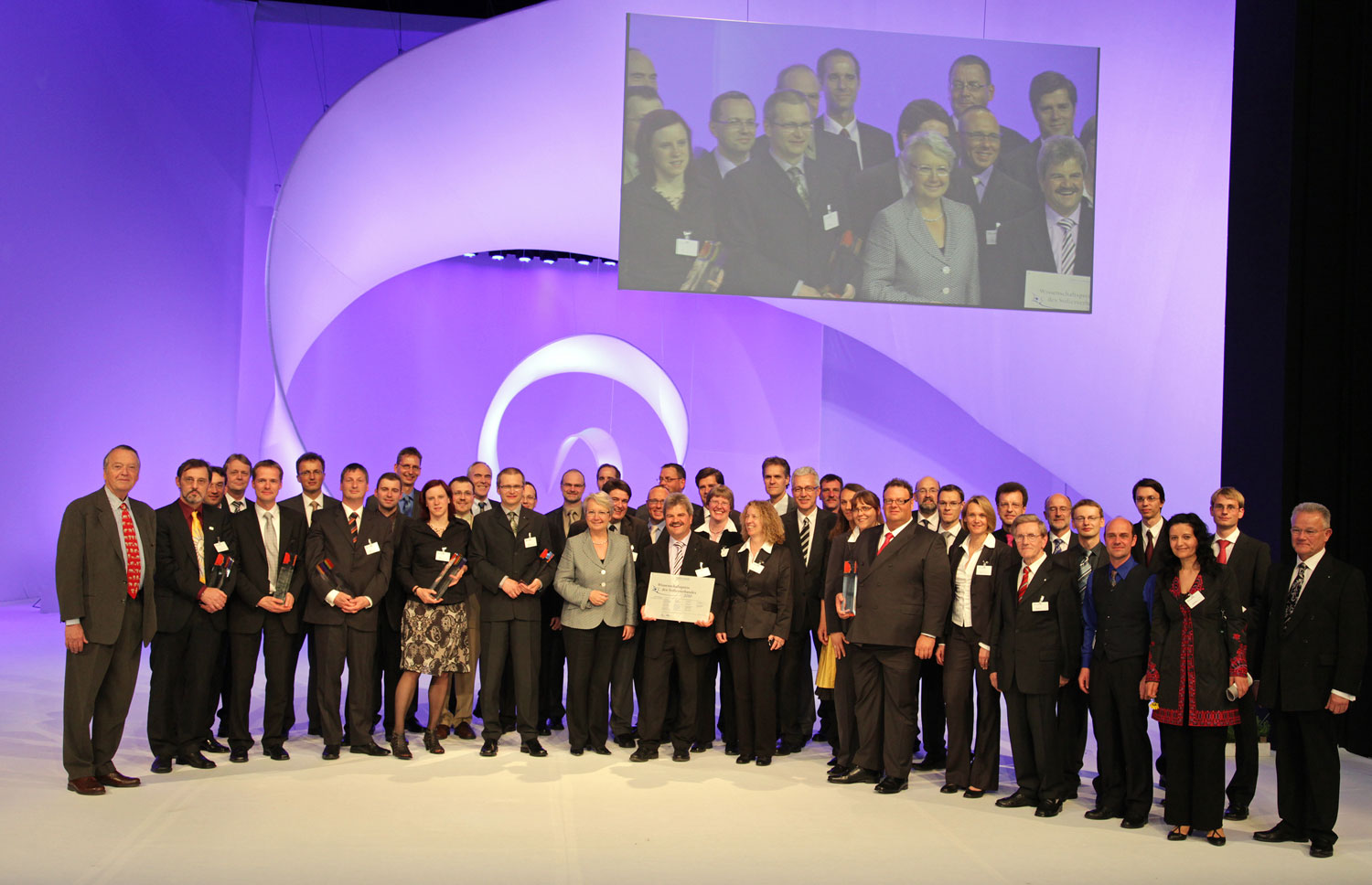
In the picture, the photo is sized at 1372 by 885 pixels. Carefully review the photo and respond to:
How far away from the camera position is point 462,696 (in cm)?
517

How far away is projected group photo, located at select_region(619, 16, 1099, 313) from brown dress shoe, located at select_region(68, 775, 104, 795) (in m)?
4.14

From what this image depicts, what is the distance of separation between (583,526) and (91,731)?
2145mm

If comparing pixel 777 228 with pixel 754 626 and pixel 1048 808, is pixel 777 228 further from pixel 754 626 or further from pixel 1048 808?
pixel 1048 808

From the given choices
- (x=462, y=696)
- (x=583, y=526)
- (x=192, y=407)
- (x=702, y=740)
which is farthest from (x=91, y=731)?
(x=192, y=407)

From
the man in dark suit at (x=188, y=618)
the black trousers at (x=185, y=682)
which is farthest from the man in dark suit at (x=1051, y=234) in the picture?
the black trousers at (x=185, y=682)

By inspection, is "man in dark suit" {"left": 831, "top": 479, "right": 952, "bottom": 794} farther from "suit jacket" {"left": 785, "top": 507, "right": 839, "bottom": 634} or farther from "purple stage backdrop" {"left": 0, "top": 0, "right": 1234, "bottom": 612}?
"purple stage backdrop" {"left": 0, "top": 0, "right": 1234, "bottom": 612}

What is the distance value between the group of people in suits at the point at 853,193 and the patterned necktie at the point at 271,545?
291 cm

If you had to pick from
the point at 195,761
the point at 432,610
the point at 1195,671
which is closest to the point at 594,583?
the point at 432,610

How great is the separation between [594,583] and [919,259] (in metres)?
3.34

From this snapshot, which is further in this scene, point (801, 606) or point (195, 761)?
point (801, 606)

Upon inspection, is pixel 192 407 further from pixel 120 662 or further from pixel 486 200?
pixel 120 662

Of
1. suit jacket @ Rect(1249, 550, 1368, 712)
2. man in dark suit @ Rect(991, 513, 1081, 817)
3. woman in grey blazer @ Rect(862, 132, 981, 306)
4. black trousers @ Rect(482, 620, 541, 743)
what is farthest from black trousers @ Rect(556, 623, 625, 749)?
woman in grey blazer @ Rect(862, 132, 981, 306)

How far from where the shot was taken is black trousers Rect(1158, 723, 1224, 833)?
3738 mm

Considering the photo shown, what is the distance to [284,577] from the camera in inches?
183
